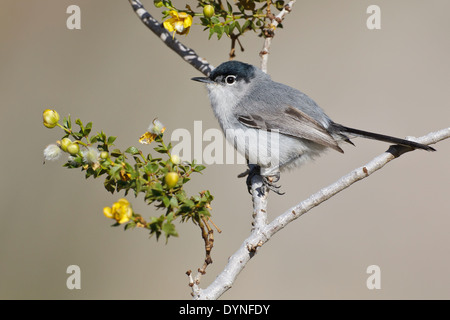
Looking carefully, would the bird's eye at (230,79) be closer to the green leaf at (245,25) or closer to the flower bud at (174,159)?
the green leaf at (245,25)

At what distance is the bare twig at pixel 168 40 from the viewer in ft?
7.89

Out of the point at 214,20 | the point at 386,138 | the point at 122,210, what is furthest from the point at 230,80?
the point at 122,210

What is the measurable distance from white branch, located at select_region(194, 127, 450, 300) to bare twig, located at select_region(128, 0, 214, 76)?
2.84 feet

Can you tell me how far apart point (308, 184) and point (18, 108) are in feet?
7.76

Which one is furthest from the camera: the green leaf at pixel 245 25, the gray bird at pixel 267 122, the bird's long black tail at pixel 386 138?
the gray bird at pixel 267 122

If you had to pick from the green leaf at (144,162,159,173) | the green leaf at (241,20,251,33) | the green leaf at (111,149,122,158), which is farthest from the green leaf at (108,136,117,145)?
the green leaf at (241,20,251,33)

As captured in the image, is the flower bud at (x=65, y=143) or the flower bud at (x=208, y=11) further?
the flower bud at (x=208, y=11)

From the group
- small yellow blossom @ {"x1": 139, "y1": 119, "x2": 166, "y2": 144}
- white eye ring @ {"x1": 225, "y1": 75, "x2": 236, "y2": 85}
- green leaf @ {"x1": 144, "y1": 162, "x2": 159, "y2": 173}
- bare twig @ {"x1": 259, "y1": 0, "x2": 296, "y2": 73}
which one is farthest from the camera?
white eye ring @ {"x1": 225, "y1": 75, "x2": 236, "y2": 85}

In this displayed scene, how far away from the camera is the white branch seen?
59.1 inches

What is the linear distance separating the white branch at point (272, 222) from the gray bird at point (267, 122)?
0.43 metres

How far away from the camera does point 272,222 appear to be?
5.61 feet

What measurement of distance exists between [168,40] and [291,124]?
72cm

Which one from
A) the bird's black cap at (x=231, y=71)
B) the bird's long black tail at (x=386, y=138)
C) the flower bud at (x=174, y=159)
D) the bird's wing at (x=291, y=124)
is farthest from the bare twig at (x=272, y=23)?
the flower bud at (x=174, y=159)

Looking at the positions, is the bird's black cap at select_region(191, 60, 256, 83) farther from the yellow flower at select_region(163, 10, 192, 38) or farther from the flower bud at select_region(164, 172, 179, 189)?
the flower bud at select_region(164, 172, 179, 189)
